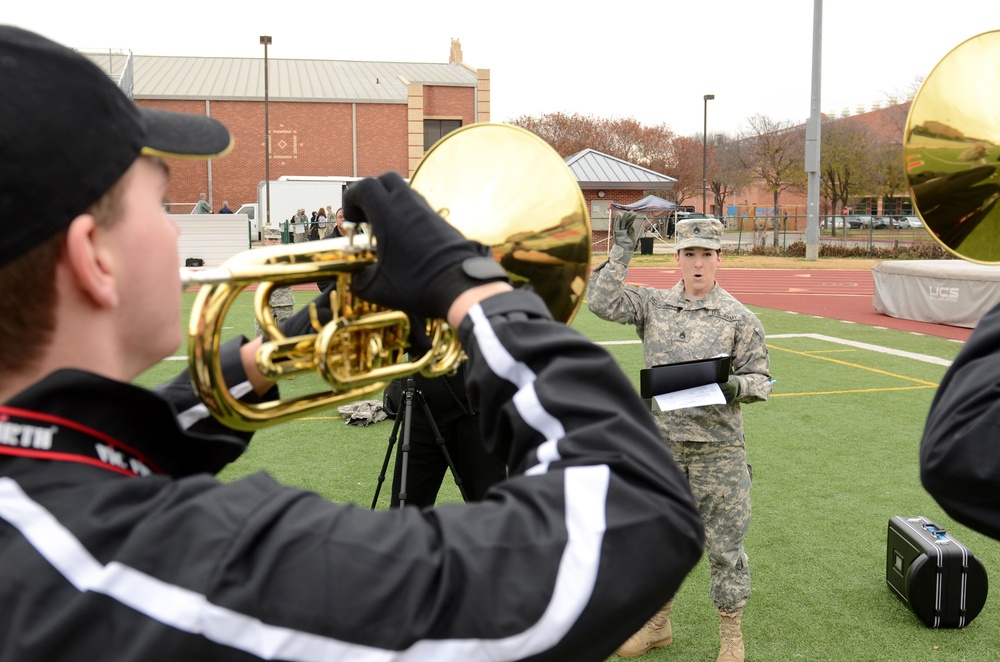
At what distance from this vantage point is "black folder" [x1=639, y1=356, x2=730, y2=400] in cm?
373

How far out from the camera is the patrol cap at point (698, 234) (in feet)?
14.1

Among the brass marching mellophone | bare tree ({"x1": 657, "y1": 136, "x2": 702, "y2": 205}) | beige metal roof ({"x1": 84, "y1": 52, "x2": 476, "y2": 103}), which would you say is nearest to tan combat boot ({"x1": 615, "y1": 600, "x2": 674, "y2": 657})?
the brass marching mellophone

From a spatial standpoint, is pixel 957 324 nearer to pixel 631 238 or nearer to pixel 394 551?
pixel 631 238

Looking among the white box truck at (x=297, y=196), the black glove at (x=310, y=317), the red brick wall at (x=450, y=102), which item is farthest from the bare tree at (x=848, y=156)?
the black glove at (x=310, y=317)

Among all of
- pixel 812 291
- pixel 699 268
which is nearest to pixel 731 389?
pixel 699 268

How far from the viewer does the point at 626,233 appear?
14.7 feet

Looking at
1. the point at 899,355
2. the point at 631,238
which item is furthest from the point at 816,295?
the point at 631,238

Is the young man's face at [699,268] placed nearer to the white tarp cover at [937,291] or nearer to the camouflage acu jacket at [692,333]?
the camouflage acu jacket at [692,333]

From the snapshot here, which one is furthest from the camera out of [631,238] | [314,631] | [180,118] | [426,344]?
[631,238]

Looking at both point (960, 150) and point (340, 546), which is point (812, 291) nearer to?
point (960, 150)

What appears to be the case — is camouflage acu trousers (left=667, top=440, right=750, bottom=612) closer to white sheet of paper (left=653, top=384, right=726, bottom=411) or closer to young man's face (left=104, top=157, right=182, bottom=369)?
white sheet of paper (left=653, top=384, right=726, bottom=411)

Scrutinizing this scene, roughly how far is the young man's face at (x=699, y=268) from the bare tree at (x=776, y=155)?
4136 cm

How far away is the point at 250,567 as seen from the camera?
890mm

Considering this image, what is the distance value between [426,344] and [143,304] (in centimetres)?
70
